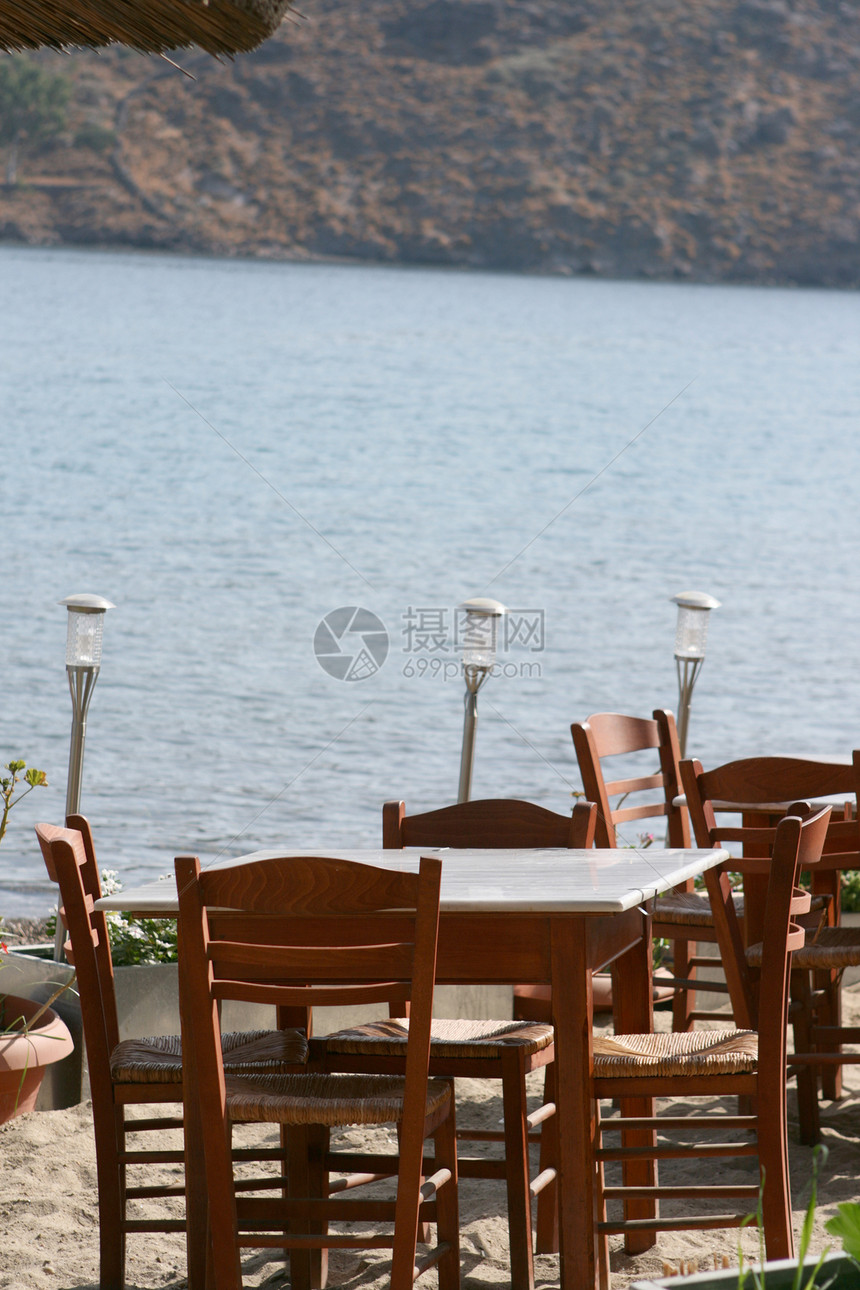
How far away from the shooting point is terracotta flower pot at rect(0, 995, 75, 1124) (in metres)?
2.72

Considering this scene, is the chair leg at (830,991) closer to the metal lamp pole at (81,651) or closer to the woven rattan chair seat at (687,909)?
the woven rattan chair seat at (687,909)

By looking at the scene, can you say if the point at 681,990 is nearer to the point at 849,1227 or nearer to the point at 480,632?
the point at 480,632

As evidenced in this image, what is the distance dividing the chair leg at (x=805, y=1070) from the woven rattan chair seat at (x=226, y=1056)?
102 centimetres

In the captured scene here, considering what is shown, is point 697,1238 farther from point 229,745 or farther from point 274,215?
point 274,215

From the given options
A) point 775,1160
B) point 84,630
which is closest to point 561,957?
point 775,1160

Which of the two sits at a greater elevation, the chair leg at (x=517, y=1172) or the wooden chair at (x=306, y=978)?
the wooden chair at (x=306, y=978)

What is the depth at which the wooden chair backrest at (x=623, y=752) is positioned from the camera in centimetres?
297

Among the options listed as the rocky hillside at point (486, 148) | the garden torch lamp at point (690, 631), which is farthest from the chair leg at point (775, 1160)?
the rocky hillside at point (486, 148)

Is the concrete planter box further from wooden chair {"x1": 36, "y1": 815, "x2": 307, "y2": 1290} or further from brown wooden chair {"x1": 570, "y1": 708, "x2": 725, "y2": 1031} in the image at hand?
wooden chair {"x1": 36, "y1": 815, "x2": 307, "y2": 1290}

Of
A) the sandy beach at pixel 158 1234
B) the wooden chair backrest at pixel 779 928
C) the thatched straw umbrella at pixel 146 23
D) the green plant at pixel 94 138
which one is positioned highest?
the green plant at pixel 94 138

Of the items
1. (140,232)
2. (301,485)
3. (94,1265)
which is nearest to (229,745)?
(94,1265)

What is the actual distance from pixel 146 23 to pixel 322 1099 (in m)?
1.47

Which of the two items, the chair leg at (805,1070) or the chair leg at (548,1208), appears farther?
the chair leg at (805,1070)

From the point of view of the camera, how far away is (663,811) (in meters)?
3.22
